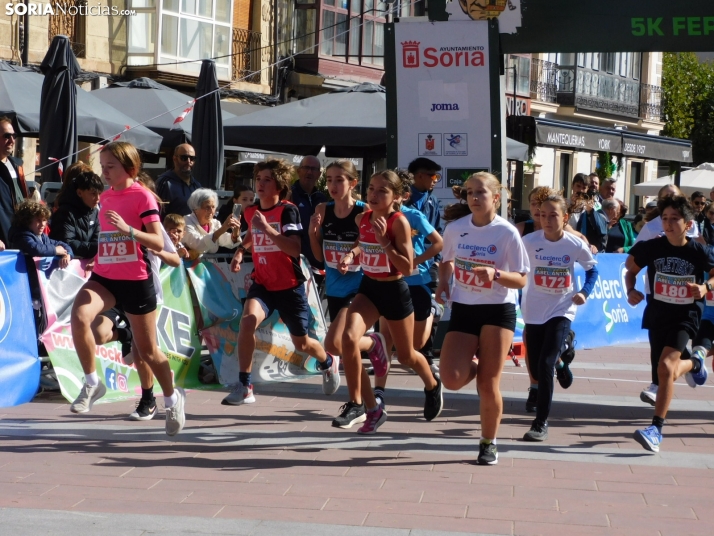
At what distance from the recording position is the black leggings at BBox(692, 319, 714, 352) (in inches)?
364

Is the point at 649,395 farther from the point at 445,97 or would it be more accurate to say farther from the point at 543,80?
the point at 543,80

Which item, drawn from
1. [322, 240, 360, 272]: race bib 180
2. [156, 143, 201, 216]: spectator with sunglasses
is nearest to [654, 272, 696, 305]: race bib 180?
[322, 240, 360, 272]: race bib 180

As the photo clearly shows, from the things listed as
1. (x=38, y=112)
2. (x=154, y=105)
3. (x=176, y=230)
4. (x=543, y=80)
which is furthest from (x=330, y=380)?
(x=543, y=80)

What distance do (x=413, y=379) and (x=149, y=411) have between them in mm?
3255

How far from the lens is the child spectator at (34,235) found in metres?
8.31

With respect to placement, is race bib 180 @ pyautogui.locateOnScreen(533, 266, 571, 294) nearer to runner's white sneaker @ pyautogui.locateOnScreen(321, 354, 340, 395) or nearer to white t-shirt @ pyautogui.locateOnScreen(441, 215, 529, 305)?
white t-shirt @ pyautogui.locateOnScreen(441, 215, 529, 305)

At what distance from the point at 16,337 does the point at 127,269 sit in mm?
1490

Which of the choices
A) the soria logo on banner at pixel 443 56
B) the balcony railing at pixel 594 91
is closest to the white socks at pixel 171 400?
the soria logo on banner at pixel 443 56

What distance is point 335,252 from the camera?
8.12 metres

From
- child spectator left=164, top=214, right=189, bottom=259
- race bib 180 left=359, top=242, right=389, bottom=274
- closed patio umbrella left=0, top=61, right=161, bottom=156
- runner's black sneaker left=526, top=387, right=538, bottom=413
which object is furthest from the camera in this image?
closed patio umbrella left=0, top=61, right=161, bottom=156

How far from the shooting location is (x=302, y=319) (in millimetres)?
8758

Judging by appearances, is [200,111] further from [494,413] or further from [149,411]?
[494,413]

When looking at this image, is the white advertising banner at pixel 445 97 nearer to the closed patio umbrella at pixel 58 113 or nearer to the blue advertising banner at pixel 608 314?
the blue advertising banner at pixel 608 314

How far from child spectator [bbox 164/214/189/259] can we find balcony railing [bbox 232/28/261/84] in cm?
2077
